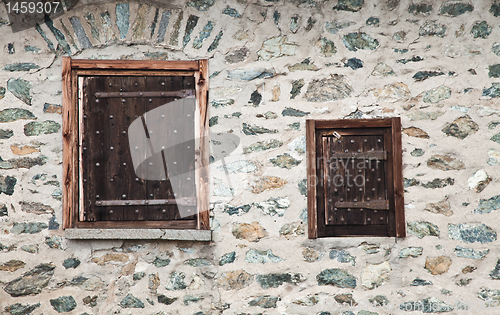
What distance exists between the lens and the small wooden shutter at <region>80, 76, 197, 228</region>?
119 inches

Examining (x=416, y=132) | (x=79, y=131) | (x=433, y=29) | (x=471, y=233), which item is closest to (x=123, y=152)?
(x=79, y=131)

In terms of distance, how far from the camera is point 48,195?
2.95 meters

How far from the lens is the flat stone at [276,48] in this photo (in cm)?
303

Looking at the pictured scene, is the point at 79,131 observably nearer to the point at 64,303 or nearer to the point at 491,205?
the point at 64,303

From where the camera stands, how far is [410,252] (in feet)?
9.62

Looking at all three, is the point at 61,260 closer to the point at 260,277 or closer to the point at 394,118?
the point at 260,277

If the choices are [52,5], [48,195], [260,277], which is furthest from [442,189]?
[52,5]

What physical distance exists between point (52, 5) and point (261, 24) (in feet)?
5.08

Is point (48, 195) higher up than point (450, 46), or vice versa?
point (450, 46)

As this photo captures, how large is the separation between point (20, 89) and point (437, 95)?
3058mm

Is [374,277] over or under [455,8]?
under

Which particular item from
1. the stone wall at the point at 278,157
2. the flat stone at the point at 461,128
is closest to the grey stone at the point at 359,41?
the stone wall at the point at 278,157

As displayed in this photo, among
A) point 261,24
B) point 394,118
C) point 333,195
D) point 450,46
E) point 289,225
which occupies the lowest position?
point 289,225

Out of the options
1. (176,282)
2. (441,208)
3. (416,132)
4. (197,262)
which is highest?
(416,132)
